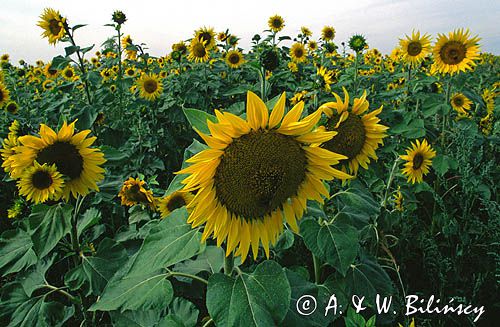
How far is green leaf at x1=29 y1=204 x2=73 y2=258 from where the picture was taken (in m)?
1.70

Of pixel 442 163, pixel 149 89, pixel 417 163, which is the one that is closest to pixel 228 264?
pixel 417 163

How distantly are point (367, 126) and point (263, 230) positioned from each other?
92cm

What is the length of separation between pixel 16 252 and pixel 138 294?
0.90 metres

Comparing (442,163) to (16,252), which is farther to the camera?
(442,163)

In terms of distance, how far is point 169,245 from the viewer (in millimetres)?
1203

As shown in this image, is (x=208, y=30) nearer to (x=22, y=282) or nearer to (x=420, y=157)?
(x=420, y=157)

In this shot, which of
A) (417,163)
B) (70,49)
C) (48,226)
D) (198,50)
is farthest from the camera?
(198,50)

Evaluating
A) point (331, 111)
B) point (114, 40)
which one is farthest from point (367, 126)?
point (114, 40)

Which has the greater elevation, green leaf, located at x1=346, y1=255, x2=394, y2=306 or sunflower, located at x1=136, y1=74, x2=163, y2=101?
sunflower, located at x1=136, y1=74, x2=163, y2=101

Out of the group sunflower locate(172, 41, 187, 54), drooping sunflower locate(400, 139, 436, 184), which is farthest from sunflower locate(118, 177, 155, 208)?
sunflower locate(172, 41, 187, 54)

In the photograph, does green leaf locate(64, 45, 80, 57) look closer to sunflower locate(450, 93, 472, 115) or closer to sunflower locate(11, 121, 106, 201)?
sunflower locate(11, 121, 106, 201)

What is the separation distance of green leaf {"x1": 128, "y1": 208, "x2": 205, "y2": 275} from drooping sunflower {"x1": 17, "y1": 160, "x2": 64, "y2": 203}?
0.84 meters

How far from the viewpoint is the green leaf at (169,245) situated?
1.16 metres

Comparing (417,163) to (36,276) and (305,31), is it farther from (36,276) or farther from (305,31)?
(305,31)
